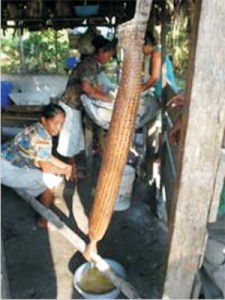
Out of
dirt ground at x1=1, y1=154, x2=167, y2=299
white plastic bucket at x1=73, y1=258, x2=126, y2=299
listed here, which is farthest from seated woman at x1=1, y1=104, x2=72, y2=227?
white plastic bucket at x1=73, y1=258, x2=126, y2=299

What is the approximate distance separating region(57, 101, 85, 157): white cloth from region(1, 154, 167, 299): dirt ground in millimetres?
496

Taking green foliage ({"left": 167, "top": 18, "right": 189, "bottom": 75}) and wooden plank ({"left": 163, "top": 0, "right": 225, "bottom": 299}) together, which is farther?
green foliage ({"left": 167, "top": 18, "right": 189, "bottom": 75})

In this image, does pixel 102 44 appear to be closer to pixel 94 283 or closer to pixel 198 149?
pixel 94 283

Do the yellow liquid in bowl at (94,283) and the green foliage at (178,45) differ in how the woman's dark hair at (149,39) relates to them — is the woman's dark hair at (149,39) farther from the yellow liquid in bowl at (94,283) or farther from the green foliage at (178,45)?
the yellow liquid in bowl at (94,283)

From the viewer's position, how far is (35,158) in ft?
13.6

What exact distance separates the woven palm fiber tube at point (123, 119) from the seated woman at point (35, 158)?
69.5 inches

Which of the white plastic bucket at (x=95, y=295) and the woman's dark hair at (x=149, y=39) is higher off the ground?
the woman's dark hair at (x=149, y=39)

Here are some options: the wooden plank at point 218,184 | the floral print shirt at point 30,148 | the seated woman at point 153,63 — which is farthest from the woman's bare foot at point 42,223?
the wooden plank at point 218,184

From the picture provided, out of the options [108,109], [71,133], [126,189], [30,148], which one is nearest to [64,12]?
[71,133]

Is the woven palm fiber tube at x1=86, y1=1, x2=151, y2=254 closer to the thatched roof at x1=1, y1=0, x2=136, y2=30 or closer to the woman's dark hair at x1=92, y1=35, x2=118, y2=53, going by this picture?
the woman's dark hair at x1=92, y1=35, x2=118, y2=53

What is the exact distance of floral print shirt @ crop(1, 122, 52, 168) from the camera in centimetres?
402

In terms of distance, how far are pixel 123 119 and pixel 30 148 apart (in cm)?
216

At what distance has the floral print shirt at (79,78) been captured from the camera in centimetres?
487

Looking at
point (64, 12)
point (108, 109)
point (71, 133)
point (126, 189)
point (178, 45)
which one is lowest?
point (126, 189)
